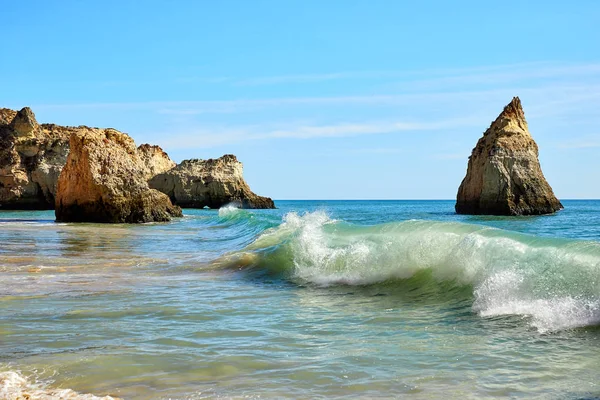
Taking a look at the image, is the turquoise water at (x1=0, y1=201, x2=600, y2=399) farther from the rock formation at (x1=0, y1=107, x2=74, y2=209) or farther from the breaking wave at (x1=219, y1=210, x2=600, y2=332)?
the rock formation at (x1=0, y1=107, x2=74, y2=209)

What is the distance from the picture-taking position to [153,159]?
80125 millimetres

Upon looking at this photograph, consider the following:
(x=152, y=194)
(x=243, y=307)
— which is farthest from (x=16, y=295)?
(x=152, y=194)

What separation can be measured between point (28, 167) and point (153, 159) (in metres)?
23.7

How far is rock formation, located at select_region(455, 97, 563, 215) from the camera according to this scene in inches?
1558

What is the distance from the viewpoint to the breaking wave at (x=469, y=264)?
618 centimetres

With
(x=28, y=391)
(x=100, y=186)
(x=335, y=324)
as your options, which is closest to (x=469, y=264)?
(x=335, y=324)

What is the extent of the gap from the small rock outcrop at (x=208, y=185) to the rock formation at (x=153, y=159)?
16.7 feet

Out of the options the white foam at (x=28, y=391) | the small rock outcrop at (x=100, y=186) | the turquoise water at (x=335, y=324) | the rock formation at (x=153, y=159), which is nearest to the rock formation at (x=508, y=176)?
the small rock outcrop at (x=100, y=186)

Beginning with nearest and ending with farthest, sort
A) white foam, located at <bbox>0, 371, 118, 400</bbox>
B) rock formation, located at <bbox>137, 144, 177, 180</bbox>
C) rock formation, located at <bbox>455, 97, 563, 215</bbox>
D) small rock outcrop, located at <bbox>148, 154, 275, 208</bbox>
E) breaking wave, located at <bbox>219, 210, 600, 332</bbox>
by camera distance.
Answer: white foam, located at <bbox>0, 371, 118, 400</bbox>, breaking wave, located at <bbox>219, 210, 600, 332</bbox>, rock formation, located at <bbox>455, 97, 563, 215</bbox>, small rock outcrop, located at <bbox>148, 154, 275, 208</bbox>, rock formation, located at <bbox>137, 144, 177, 180</bbox>

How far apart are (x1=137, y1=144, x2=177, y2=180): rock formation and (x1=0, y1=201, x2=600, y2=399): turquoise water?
6811 cm

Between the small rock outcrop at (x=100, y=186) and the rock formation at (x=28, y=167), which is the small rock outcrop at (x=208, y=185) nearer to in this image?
the rock formation at (x=28, y=167)

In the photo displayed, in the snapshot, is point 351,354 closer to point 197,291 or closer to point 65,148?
point 197,291

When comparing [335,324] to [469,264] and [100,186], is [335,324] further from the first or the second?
[100,186]

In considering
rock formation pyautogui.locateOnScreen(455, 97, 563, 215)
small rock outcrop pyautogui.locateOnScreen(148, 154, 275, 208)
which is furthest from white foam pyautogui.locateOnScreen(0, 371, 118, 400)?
small rock outcrop pyautogui.locateOnScreen(148, 154, 275, 208)
